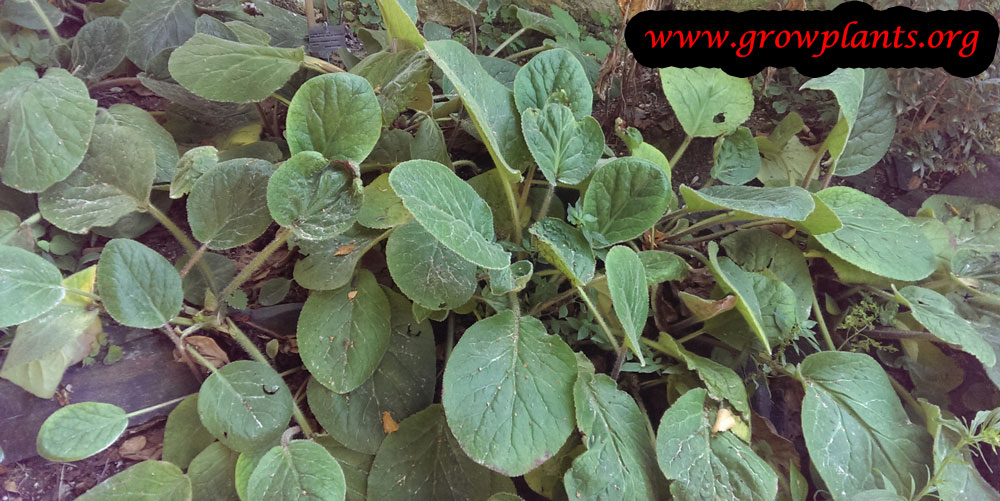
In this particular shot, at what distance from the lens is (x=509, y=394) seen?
0.84 m

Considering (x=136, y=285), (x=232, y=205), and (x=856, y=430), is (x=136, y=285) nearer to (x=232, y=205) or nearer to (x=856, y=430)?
(x=232, y=205)

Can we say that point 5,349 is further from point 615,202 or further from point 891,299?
point 891,299

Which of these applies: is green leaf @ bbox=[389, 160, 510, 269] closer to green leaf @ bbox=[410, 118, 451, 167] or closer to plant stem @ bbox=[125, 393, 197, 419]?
green leaf @ bbox=[410, 118, 451, 167]

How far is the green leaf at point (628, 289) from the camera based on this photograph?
0.80 m

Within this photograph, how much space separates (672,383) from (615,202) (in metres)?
0.39

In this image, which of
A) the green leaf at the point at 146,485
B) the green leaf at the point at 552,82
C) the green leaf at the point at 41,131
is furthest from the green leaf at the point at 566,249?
the green leaf at the point at 41,131

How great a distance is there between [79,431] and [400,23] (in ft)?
2.84

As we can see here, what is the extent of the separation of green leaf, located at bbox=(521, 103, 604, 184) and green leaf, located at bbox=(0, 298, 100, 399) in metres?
0.82

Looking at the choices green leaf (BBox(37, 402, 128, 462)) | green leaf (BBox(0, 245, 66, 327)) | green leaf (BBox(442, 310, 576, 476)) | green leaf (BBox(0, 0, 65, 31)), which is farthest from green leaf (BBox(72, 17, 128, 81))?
green leaf (BBox(442, 310, 576, 476))

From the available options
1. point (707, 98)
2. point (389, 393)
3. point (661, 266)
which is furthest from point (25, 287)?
point (707, 98)

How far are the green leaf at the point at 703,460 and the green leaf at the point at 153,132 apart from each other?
3.58ft

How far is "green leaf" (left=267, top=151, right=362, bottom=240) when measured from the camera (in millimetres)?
828

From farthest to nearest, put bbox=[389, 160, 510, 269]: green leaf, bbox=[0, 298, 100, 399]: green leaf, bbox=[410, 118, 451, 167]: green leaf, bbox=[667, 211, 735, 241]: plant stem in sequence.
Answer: bbox=[667, 211, 735, 241]: plant stem, bbox=[410, 118, 451, 167]: green leaf, bbox=[0, 298, 100, 399]: green leaf, bbox=[389, 160, 510, 269]: green leaf

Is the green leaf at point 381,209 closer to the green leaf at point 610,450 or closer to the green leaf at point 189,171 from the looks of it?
the green leaf at point 189,171
